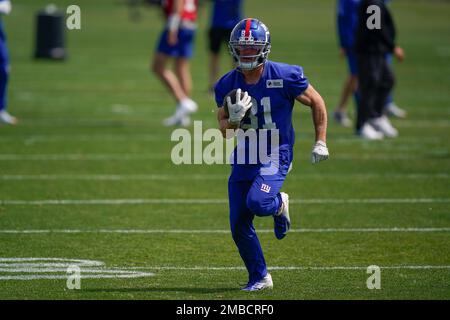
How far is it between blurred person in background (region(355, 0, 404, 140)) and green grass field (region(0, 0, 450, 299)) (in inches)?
12.8

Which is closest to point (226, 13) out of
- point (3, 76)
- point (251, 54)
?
point (3, 76)

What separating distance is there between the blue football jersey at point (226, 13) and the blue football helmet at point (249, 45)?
1050 centimetres

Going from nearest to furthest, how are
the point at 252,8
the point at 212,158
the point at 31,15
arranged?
the point at 212,158 < the point at 31,15 < the point at 252,8

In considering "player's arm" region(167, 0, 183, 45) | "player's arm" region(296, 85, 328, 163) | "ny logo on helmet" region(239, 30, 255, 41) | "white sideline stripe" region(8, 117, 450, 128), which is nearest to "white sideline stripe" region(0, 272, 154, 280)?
"player's arm" region(296, 85, 328, 163)

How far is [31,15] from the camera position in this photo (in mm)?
34844

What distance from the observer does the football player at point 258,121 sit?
691 cm

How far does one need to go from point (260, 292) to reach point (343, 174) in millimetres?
4913

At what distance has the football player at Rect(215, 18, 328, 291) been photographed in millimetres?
6906

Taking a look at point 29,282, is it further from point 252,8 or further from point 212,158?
point 252,8

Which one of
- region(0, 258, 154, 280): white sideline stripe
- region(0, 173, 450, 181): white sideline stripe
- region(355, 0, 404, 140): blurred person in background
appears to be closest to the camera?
region(0, 258, 154, 280): white sideline stripe

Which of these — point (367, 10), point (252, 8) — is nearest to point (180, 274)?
point (367, 10)

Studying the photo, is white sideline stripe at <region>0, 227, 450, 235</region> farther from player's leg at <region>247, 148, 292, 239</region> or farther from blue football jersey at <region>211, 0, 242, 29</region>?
blue football jersey at <region>211, 0, 242, 29</region>
